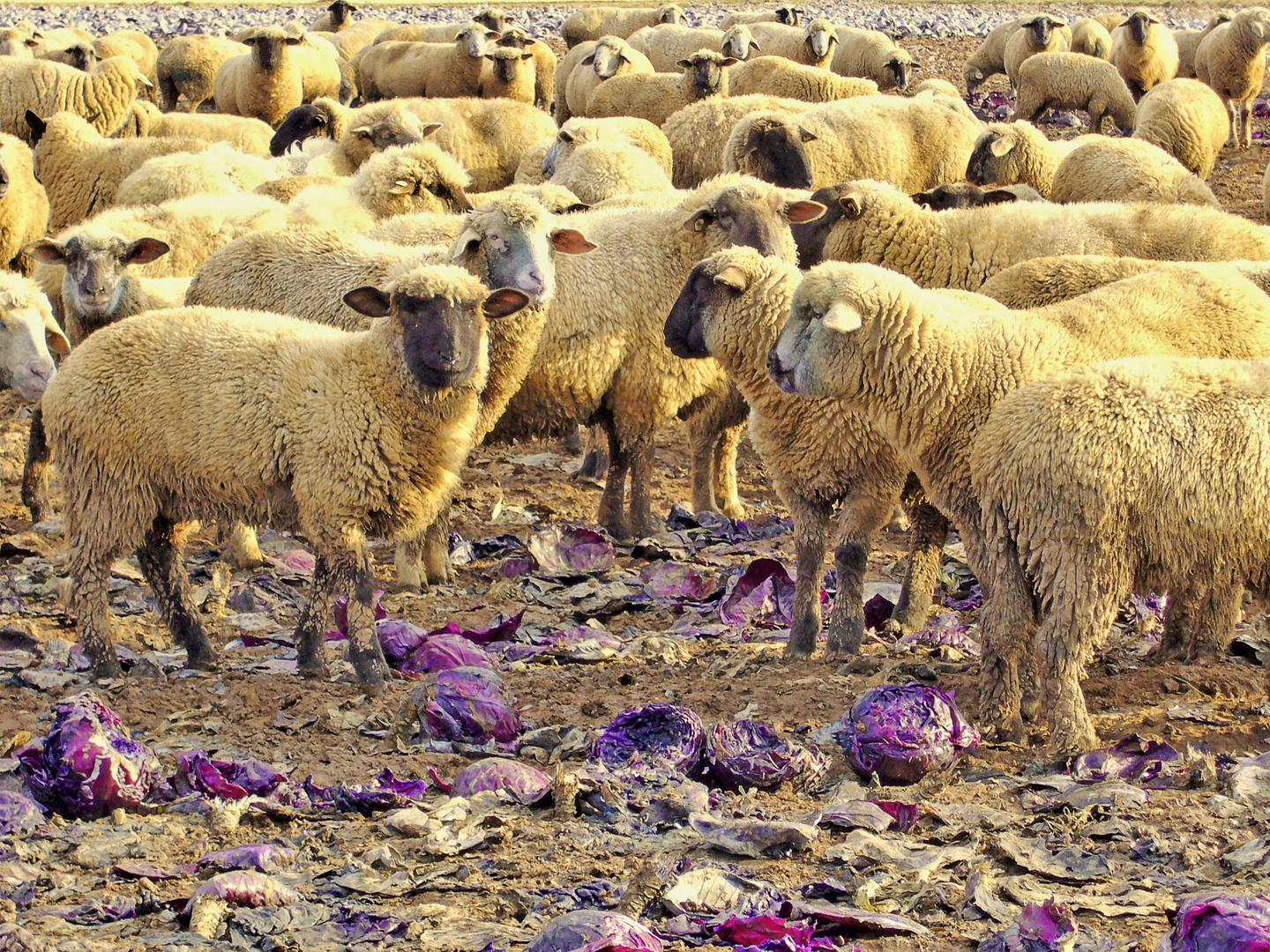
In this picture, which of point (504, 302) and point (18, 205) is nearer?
point (504, 302)

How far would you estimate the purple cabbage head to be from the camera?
3.08 metres

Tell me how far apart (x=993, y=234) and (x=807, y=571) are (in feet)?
8.99

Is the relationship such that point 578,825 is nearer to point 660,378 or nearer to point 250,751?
point 250,751

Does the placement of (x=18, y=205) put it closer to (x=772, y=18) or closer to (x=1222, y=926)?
(x=1222, y=926)

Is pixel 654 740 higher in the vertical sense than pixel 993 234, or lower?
lower

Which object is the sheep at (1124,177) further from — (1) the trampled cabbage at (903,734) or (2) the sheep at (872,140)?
(1) the trampled cabbage at (903,734)

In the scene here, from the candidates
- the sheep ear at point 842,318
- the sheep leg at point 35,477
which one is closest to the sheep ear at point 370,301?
the sheep ear at point 842,318

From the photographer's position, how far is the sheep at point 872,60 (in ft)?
64.5

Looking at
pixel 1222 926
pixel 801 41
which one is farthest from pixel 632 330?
pixel 801 41

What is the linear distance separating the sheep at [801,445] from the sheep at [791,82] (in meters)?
9.56

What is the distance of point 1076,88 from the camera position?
1748cm

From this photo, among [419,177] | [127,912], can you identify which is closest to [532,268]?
[419,177]

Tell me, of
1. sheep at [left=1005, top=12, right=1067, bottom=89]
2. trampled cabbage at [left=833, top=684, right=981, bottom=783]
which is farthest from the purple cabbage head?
sheep at [left=1005, top=12, right=1067, bottom=89]

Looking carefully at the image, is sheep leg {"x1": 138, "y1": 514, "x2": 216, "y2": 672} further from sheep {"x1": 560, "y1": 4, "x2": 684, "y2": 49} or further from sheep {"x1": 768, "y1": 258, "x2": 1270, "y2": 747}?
sheep {"x1": 560, "y1": 4, "x2": 684, "y2": 49}
